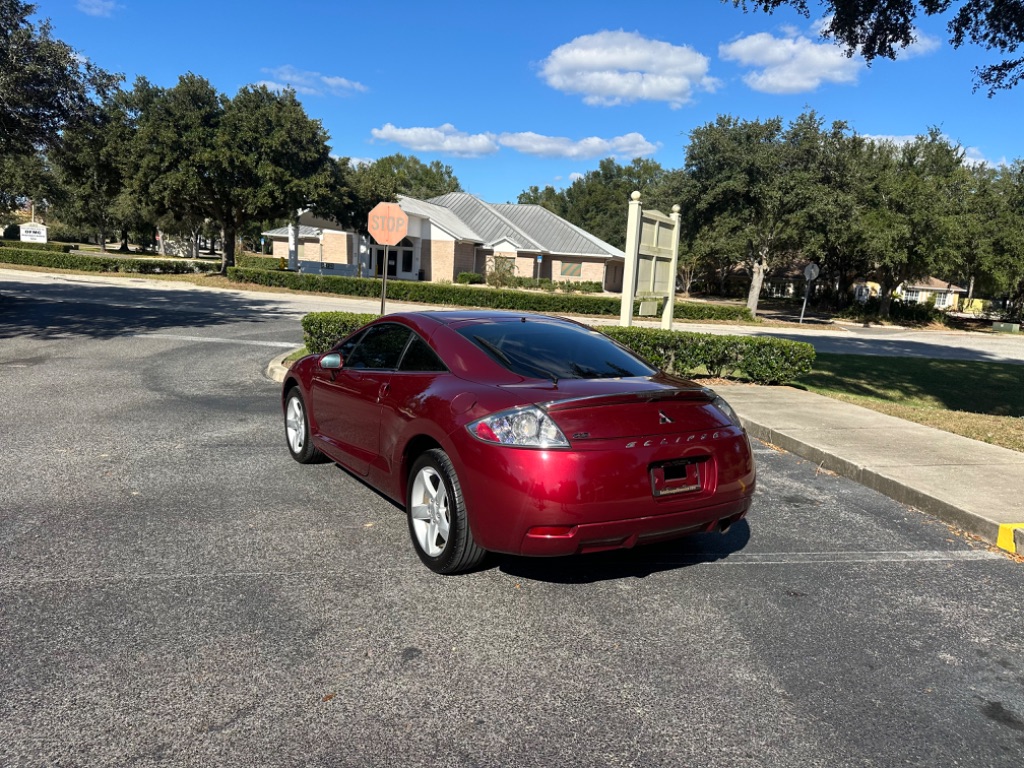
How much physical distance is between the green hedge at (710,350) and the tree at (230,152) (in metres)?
25.5

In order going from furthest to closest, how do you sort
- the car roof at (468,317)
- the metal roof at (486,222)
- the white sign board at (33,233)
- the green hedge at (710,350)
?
the white sign board at (33,233), the metal roof at (486,222), the green hedge at (710,350), the car roof at (468,317)

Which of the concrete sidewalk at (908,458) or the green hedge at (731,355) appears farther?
the green hedge at (731,355)

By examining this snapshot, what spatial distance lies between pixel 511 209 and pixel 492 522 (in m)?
56.5

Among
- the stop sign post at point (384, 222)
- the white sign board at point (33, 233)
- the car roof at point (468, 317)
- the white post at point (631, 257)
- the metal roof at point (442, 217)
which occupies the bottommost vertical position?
the car roof at point (468, 317)

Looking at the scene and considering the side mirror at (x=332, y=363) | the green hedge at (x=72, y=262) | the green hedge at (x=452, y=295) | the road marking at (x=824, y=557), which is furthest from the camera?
the green hedge at (x=72, y=262)

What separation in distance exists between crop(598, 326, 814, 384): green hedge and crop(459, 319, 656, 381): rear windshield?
6.78 metres

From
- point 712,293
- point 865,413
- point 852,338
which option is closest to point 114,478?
point 865,413

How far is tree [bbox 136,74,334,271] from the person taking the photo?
32.8m

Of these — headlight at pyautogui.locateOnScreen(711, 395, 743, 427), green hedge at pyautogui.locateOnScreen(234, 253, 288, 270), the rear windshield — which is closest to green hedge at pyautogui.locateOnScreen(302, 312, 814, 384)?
the rear windshield

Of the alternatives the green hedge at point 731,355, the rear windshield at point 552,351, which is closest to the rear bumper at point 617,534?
the rear windshield at point 552,351

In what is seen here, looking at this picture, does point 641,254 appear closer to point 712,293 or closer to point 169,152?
point 169,152

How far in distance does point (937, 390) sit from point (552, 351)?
13.3m

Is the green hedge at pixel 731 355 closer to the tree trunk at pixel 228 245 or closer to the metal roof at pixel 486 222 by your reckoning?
the tree trunk at pixel 228 245

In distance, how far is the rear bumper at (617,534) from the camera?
135 inches
